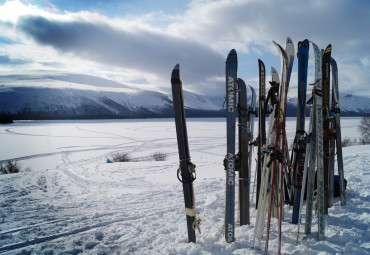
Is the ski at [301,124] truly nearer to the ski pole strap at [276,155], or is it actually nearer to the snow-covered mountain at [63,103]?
the ski pole strap at [276,155]

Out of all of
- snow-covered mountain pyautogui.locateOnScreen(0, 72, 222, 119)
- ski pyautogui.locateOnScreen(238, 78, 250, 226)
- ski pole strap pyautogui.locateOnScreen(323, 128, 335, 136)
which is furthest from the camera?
snow-covered mountain pyautogui.locateOnScreen(0, 72, 222, 119)

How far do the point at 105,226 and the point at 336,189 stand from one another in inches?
170

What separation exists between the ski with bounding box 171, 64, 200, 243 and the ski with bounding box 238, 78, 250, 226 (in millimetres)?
812

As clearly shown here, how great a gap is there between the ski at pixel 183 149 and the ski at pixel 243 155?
812 millimetres

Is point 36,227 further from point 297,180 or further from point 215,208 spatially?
point 297,180

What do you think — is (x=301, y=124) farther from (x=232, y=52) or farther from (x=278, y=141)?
(x=232, y=52)

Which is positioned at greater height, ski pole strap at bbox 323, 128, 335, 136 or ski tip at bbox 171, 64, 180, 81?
ski tip at bbox 171, 64, 180, 81

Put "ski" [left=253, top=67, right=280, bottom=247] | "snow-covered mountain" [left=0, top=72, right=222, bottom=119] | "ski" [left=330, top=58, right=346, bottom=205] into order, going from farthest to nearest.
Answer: "snow-covered mountain" [left=0, top=72, right=222, bottom=119] → "ski" [left=330, top=58, right=346, bottom=205] → "ski" [left=253, top=67, right=280, bottom=247]

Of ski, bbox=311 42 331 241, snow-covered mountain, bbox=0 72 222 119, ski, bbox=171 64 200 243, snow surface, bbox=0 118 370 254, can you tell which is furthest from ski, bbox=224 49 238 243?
snow-covered mountain, bbox=0 72 222 119

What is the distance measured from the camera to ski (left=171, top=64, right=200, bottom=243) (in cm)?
296

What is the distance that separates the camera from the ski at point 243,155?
3.28 m

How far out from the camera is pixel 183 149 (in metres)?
3.03

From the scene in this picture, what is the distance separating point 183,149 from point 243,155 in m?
0.97

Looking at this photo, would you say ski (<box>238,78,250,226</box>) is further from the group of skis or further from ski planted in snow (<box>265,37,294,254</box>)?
ski planted in snow (<box>265,37,294,254</box>)
